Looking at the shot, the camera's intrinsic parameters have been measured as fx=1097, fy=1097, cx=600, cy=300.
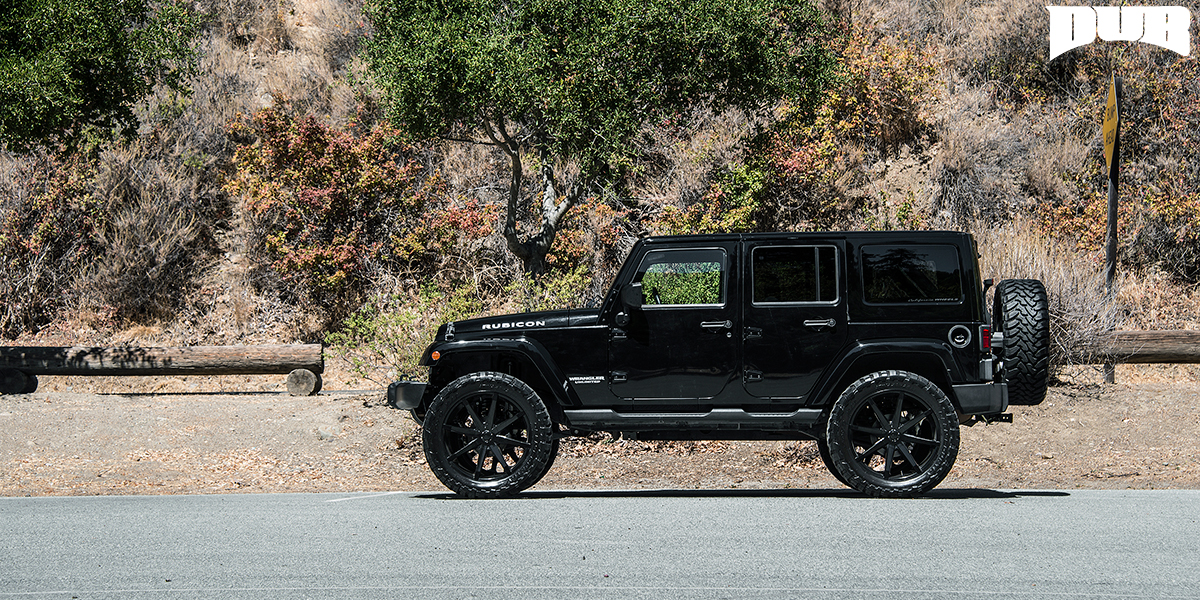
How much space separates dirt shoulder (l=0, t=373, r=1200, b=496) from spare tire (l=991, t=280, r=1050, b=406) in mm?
3203

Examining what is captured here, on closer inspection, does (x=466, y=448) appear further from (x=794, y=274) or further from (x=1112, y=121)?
(x=1112, y=121)

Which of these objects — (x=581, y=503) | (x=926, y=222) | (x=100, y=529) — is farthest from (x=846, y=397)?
(x=926, y=222)

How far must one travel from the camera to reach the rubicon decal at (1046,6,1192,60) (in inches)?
1009

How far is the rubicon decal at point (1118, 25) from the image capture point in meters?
25.6

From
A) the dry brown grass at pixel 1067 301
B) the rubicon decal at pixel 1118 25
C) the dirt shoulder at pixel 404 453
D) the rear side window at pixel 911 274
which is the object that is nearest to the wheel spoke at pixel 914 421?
the rear side window at pixel 911 274

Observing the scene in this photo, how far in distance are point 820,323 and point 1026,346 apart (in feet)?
5.69

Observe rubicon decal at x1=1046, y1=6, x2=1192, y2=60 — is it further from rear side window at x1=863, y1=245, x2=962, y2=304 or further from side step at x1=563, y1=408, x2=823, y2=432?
side step at x1=563, y1=408, x2=823, y2=432

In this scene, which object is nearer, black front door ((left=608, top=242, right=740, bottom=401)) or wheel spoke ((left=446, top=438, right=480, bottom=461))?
black front door ((left=608, top=242, right=740, bottom=401))

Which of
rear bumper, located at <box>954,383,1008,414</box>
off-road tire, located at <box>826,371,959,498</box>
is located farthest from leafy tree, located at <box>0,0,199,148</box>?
rear bumper, located at <box>954,383,1008,414</box>

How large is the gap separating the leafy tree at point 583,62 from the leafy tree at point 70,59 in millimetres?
3440

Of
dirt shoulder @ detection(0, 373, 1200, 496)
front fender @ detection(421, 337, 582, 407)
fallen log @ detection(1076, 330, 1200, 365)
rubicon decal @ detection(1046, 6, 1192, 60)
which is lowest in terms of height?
dirt shoulder @ detection(0, 373, 1200, 496)

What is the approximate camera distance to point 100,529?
24.9ft

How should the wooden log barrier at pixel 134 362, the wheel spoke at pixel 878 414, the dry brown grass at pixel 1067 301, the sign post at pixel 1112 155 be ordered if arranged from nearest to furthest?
the wheel spoke at pixel 878 414, the dry brown grass at pixel 1067 301, the sign post at pixel 1112 155, the wooden log barrier at pixel 134 362

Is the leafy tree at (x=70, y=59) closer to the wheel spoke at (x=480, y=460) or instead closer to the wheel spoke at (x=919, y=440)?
the wheel spoke at (x=480, y=460)
